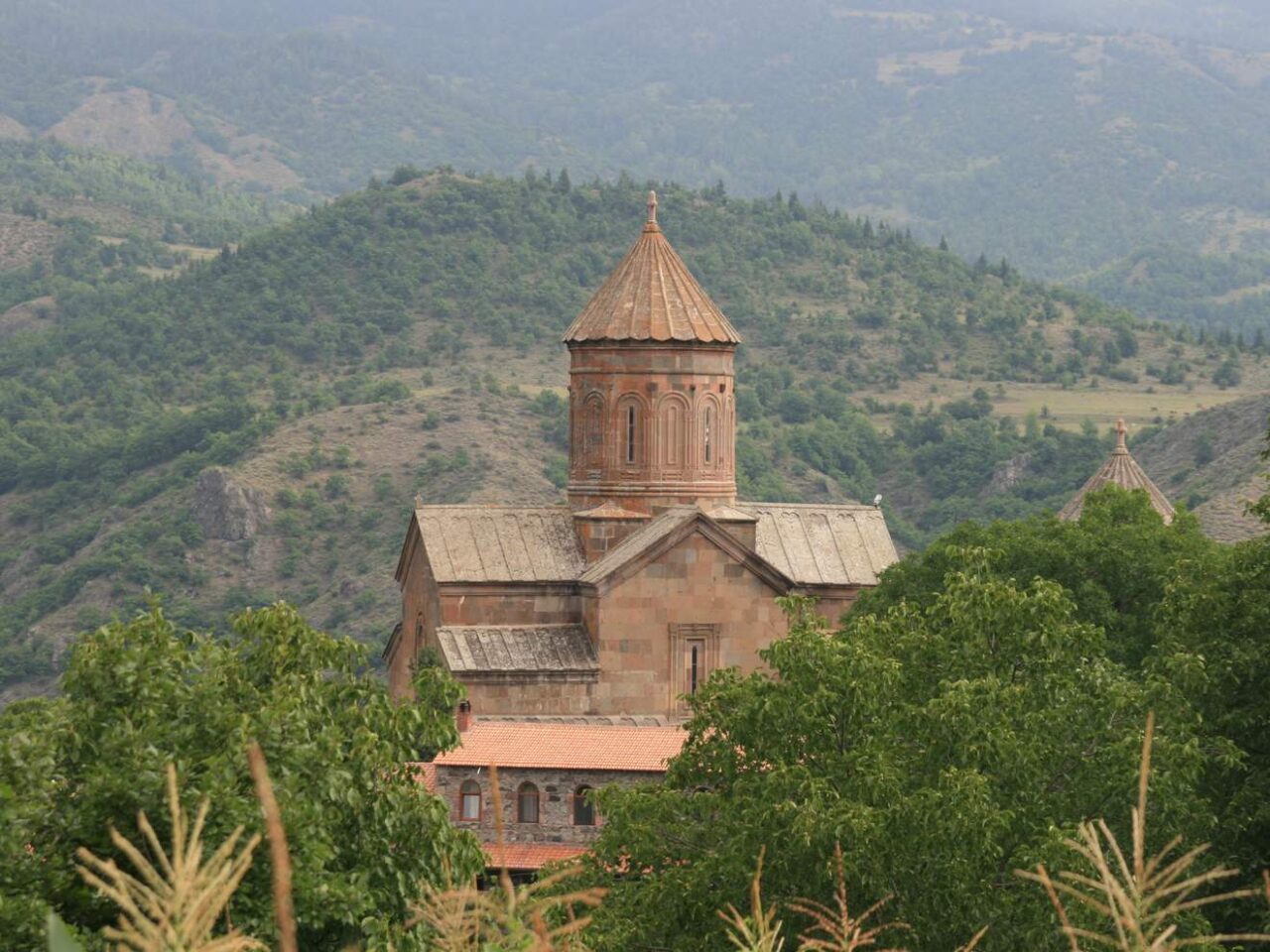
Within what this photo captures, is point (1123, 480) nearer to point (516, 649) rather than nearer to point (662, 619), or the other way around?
point (662, 619)

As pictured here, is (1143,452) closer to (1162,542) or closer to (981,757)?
(1162,542)

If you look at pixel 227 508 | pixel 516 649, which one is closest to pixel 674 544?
pixel 516 649

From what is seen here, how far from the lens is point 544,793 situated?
3403cm

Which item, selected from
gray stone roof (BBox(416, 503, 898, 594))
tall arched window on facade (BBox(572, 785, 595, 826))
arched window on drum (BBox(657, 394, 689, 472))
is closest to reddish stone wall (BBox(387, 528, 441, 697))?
gray stone roof (BBox(416, 503, 898, 594))

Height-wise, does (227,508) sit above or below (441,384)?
below

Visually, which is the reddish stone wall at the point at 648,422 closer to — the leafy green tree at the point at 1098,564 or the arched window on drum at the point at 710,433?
the arched window on drum at the point at 710,433

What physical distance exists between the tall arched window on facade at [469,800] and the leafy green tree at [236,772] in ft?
44.9

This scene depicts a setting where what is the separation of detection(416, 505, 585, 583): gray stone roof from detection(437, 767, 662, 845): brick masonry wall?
448 cm

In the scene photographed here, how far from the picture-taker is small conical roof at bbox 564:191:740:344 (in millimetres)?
39281

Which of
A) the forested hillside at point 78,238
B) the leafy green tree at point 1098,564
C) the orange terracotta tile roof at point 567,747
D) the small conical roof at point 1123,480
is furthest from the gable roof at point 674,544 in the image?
the forested hillside at point 78,238

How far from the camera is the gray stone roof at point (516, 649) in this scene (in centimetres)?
3734

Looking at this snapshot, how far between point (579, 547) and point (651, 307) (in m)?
3.38

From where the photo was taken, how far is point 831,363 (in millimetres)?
115250

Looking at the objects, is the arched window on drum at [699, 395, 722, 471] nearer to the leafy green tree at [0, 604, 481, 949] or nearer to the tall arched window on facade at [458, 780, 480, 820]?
the tall arched window on facade at [458, 780, 480, 820]
